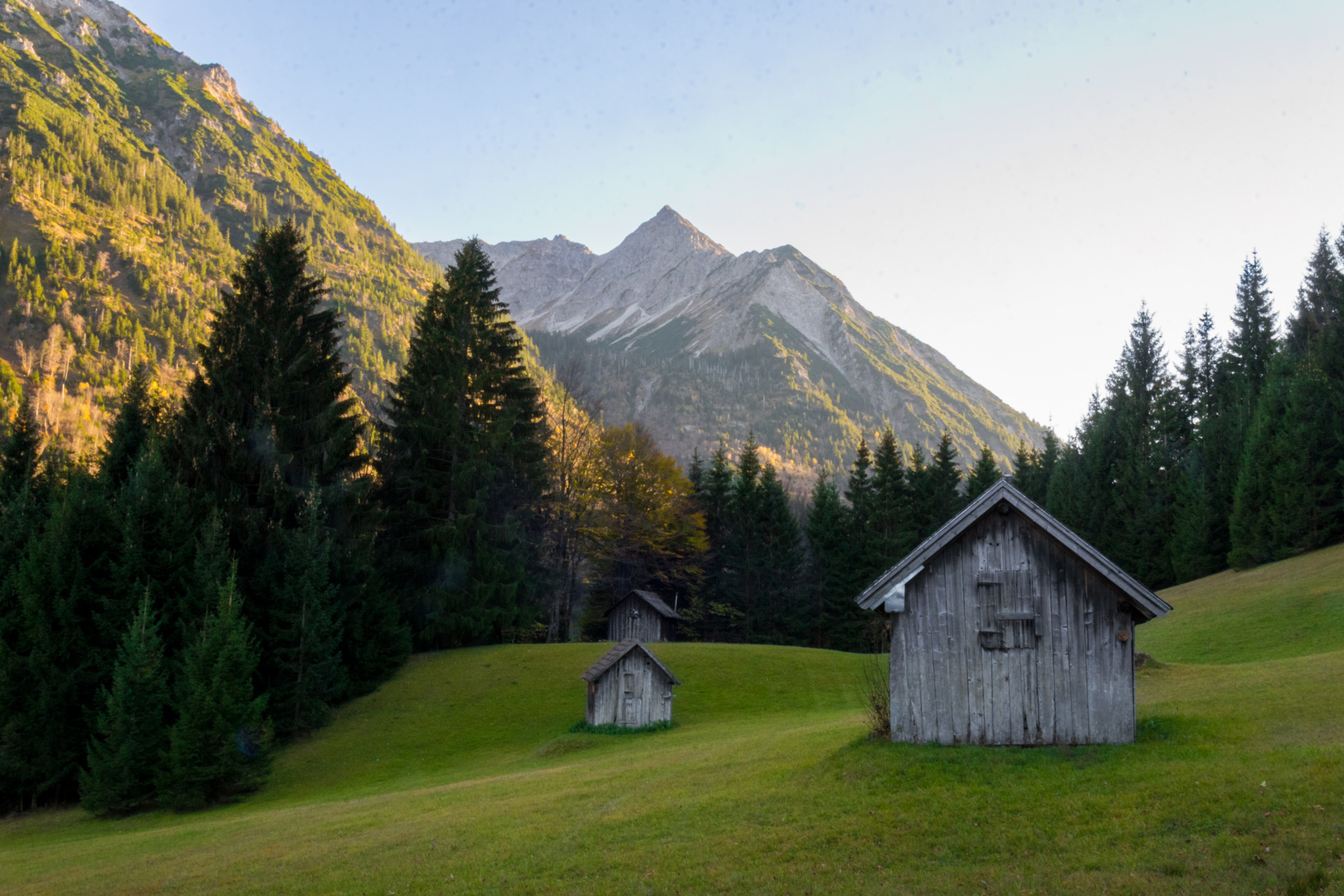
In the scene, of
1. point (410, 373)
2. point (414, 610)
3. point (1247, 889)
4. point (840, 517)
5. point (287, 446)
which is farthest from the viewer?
point (840, 517)

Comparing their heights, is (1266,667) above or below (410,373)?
below

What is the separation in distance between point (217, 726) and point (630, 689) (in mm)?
15049

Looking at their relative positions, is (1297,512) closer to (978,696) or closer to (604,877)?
(978,696)

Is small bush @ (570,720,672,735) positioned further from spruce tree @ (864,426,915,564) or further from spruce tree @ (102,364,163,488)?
spruce tree @ (864,426,915,564)

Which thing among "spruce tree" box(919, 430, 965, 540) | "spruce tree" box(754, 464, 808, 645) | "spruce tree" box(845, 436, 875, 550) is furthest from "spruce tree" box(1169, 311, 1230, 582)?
"spruce tree" box(754, 464, 808, 645)

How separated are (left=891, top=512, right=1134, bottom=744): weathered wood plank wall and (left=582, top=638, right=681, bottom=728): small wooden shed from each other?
17.0 metres

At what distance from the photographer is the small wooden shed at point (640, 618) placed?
5269 centimetres

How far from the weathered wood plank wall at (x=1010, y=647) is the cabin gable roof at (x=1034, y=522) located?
25cm

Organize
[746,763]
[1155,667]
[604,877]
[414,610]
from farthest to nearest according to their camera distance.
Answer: [414,610], [1155,667], [746,763], [604,877]

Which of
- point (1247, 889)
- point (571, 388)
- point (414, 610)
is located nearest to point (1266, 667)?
point (1247, 889)

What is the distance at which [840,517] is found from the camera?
6562 centimetres

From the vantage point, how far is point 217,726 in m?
26.3

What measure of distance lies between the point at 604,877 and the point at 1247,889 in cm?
840

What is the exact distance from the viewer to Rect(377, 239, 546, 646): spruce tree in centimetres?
4297
